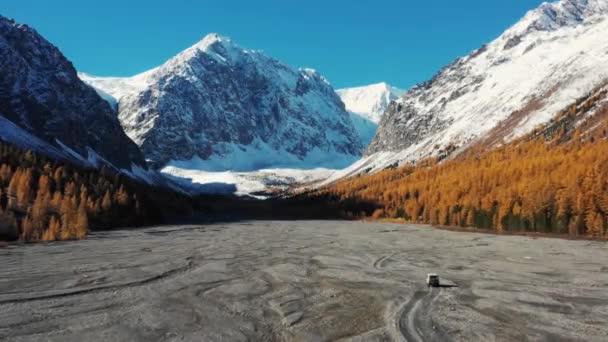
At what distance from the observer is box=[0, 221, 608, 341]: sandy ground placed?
30984 mm

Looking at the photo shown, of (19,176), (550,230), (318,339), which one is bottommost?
(318,339)

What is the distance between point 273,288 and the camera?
1747 inches

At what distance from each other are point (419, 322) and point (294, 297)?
420 inches

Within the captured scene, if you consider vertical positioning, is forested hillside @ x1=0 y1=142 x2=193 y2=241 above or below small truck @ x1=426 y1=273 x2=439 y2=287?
above

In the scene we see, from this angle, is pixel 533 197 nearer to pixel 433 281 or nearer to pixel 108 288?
pixel 433 281

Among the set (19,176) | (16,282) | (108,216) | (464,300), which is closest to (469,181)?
(108,216)

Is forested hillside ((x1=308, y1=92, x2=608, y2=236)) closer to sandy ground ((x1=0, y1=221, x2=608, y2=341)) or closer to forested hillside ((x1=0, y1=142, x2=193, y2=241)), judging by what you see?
sandy ground ((x1=0, y1=221, x2=608, y2=341))

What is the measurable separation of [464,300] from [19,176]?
115999mm

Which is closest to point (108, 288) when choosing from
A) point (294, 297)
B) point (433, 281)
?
point (294, 297)

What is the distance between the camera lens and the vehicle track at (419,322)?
30.4 m

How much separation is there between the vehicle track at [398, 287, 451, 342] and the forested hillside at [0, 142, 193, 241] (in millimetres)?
72684

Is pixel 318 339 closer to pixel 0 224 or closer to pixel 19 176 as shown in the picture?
pixel 0 224

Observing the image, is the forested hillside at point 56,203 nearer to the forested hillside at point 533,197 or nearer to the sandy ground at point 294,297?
the sandy ground at point 294,297

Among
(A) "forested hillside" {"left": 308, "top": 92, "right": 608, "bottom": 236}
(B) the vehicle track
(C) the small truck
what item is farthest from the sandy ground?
(A) "forested hillside" {"left": 308, "top": 92, "right": 608, "bottom": 236}
